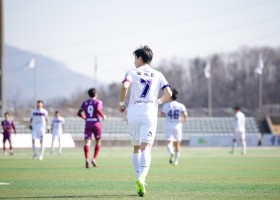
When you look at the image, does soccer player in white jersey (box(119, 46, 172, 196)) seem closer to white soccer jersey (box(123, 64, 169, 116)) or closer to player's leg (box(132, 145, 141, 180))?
white soccer jersey (box(123, 64, 169, 116))

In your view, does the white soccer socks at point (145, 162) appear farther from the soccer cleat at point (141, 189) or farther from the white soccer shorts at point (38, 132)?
the white soccer shorts at point (38, 132)

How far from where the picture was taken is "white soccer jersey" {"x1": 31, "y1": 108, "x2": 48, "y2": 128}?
105 ft

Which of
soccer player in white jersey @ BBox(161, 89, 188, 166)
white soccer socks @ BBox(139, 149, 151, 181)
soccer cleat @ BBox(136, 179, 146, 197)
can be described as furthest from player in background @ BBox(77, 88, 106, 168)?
soccer cleat @ BBox(136, 179, 146, 197)

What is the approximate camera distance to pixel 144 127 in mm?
13594

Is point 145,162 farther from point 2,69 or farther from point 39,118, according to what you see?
point 2,69

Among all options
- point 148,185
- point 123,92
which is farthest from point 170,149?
point 123,92

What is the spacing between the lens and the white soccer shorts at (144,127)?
44.5ft

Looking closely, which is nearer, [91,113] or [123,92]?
[123,92]

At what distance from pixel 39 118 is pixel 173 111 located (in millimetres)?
7978

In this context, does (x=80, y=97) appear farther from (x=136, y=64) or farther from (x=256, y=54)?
(x=136, y=64)

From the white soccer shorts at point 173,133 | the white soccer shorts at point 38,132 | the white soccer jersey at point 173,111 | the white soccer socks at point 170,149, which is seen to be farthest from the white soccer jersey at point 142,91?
the white soccer shorts at point 38,132

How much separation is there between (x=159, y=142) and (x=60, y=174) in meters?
42.0

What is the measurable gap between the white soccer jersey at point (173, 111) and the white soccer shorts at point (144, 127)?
12.5 meters

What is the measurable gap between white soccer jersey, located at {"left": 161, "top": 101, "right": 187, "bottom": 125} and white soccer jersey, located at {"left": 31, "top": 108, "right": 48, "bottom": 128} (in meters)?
7.24
